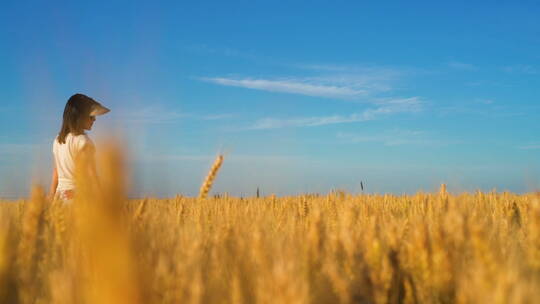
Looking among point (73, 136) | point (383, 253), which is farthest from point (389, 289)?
point (73, 136)

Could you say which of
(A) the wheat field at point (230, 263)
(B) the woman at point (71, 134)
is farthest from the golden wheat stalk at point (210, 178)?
(B) the woman at point (71, 134)

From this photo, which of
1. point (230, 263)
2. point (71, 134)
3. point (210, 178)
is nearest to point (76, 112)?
point (71, 134)

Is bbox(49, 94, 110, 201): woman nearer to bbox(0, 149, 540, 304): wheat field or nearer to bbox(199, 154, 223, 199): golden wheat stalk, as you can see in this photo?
bbox(199, 154, 223, 199): golden wheat stalk

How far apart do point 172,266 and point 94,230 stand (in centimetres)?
54

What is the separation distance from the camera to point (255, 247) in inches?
67.8

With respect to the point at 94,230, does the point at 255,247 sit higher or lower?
lower

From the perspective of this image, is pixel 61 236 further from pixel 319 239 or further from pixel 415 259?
pixel 415 259

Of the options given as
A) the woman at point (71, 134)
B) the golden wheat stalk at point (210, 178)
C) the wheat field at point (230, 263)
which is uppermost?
the woman at point (71, 134)

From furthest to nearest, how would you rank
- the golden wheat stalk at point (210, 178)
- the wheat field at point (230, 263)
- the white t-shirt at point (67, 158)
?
1. the white t-shirt at point (67, 158)
2. the golden wheat stalk at point (210, 178)
3. the wheat field at point (230, 263)

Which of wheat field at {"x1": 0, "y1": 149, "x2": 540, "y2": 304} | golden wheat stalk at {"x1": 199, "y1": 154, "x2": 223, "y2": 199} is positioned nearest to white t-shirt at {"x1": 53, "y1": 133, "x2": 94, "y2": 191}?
golden wheat stalk at {"x1": 199, "y1": 154, "x2": 223, "y2": 199}

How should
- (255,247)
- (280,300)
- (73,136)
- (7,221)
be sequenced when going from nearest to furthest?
(280,300)
(255,247)
(7,221)
(73,136)

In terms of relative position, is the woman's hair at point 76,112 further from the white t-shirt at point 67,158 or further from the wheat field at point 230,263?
the wheat field at point 230,263

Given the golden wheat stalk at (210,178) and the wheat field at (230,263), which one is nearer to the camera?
the wheat field at (230,263)

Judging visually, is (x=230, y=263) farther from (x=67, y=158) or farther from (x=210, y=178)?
(x=67, y=158)
